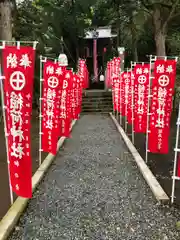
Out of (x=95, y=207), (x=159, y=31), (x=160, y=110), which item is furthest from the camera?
(x=159, y=31)

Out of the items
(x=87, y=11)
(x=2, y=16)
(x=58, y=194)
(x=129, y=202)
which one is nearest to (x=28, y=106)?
(x=58, y=194)

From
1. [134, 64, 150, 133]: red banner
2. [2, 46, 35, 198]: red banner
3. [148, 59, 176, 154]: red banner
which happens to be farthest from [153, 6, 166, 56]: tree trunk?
[2, 46, 35, 198]: red banner

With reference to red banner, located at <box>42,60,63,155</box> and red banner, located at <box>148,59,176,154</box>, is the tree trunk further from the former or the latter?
red banner, located at <box>42,60,63,155</box>

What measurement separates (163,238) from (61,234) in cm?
127

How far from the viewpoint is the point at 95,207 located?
4461 mm

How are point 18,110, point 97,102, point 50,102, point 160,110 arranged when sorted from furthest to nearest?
point 97,102 → point 50,102 → point 160,110 → point 18,110

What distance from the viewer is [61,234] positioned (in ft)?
12.0

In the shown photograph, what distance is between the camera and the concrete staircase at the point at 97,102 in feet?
65.0

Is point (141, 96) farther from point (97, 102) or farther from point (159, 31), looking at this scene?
point (97, 102)

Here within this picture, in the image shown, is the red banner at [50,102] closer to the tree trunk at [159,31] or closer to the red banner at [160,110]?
the red banner at [160,110]

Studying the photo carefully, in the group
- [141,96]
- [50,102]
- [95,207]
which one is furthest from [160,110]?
[95,207]

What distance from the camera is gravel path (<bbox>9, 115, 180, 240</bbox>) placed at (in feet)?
12.1

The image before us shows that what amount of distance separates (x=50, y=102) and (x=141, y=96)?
293 cm

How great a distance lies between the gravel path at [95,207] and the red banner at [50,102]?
2.04 ft
